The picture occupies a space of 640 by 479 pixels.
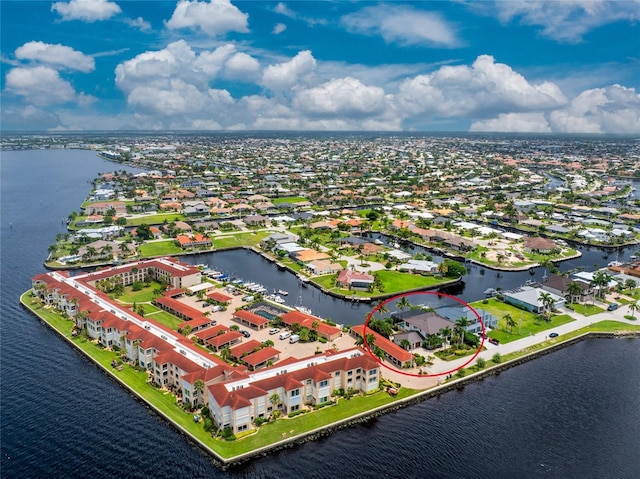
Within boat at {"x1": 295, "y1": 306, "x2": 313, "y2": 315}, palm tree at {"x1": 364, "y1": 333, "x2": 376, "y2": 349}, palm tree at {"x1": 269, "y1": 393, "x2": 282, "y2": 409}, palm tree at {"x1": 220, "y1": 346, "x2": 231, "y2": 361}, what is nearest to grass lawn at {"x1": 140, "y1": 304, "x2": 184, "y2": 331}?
palm tree at {"x1": 220, "y1": 346, "x2": 231, "y2": 361}

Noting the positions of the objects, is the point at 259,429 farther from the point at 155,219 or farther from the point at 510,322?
the point at 155,219

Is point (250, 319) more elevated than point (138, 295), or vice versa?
point (250, 319)

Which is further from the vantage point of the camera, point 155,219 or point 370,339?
point 155,219

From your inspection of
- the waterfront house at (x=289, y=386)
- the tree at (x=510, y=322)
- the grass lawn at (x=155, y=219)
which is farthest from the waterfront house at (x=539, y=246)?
the grass lawn at (x=155, y=219)

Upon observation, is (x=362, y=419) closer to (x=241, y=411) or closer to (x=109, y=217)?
(x=241, y=411)

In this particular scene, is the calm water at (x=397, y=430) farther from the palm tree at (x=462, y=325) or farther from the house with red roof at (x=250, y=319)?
the house with red roof at (x=250, y=319)

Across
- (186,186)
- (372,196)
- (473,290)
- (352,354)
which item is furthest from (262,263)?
(186,186)

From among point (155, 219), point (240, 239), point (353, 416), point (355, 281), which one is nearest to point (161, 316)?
point (355, 281)

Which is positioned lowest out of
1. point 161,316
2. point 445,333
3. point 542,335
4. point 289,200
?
point 542,335
